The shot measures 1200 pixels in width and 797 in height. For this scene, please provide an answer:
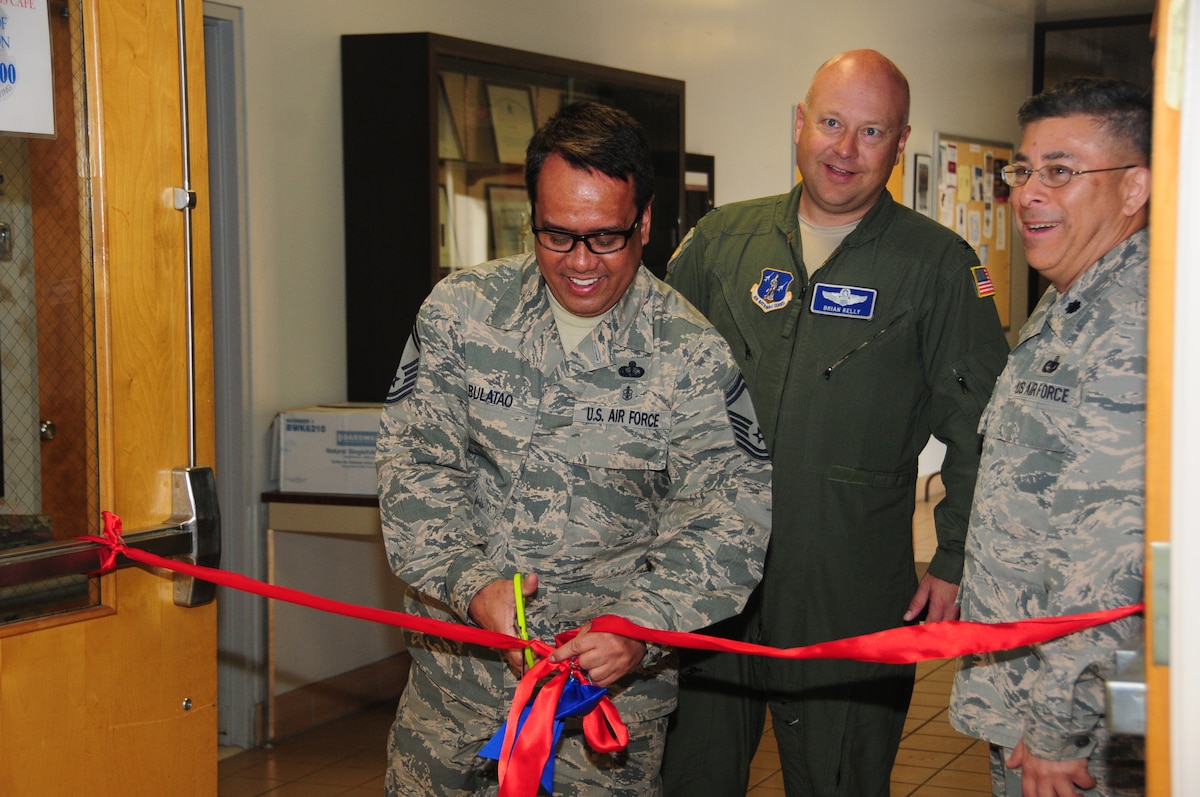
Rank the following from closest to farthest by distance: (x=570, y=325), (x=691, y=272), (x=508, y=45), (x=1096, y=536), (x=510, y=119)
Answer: (x=1096, y=536) < (x=570, y=325) < (x=691, y=272) < (x=510, y=119) < (x=508, y=45)

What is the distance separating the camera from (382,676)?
186 inches

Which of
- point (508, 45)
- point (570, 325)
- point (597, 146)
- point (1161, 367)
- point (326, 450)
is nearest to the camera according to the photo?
point (1161, 367)

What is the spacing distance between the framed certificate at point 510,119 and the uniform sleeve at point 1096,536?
10.8 feet

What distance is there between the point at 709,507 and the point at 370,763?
2.49 meters

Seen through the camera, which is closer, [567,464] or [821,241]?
[567,464]

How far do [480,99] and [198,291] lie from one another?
2.79m

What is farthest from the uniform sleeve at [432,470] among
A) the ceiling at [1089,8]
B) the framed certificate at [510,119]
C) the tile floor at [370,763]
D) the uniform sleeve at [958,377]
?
the ceiling at [1089,8]

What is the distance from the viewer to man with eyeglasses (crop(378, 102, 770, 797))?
78.3 inches

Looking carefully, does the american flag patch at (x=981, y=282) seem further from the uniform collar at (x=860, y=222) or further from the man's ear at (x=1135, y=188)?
the man's ear at (x=1135, y=188)

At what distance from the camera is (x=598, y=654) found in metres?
1.82

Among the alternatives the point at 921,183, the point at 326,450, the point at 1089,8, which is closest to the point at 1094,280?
the point at 326,450

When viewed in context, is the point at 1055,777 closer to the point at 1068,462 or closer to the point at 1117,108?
the point at 1068,462

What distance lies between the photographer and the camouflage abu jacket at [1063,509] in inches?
65.0

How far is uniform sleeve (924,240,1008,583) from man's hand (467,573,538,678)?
3.37ft
